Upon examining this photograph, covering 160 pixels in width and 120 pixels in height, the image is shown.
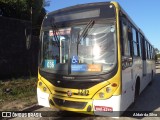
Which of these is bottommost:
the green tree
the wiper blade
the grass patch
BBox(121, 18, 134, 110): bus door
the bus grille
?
the grass patch

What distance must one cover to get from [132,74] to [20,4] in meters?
15.5

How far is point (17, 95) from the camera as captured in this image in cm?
1036

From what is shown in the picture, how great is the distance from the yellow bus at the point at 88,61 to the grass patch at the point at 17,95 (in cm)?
191

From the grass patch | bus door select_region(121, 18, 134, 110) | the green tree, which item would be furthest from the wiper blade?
the green tree

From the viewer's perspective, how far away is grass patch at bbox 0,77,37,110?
8.74m

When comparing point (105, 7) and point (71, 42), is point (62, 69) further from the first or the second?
point (105, 7)

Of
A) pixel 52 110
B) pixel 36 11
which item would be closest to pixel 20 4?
pixel 36 11

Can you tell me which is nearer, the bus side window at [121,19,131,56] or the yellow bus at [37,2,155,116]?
the yellow bus at [37,2,155,116]

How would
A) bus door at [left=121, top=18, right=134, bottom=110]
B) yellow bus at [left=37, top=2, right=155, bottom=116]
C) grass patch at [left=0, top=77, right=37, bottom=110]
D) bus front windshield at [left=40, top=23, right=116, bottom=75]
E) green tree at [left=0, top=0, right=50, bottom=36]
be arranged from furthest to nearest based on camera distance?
green tree at [left=0, top=0, right=50, bottom=36] < grass patch at [left=0, top=77, right=37, bottom=110] < bus door at [left=121, top=18, right=134, bottom=110] < bus front windshield at [left=40, top=23, right=116, bottom=75] < yellow bus at [left=37, top=2, right=155, bottom=116]

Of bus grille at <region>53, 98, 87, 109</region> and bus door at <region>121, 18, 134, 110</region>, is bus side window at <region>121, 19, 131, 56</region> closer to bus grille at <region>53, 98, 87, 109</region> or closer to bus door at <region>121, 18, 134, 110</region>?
bus door at <region>121, 18, 134, 110</region>

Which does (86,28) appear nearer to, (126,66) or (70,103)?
(126,66)

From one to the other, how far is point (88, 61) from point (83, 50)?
32 cm

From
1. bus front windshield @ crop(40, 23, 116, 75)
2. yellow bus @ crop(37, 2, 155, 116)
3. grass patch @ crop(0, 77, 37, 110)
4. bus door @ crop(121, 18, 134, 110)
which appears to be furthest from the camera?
grass patch @ crop(0, 77, 37, 110)

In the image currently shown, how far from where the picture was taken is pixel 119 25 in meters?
6.50
